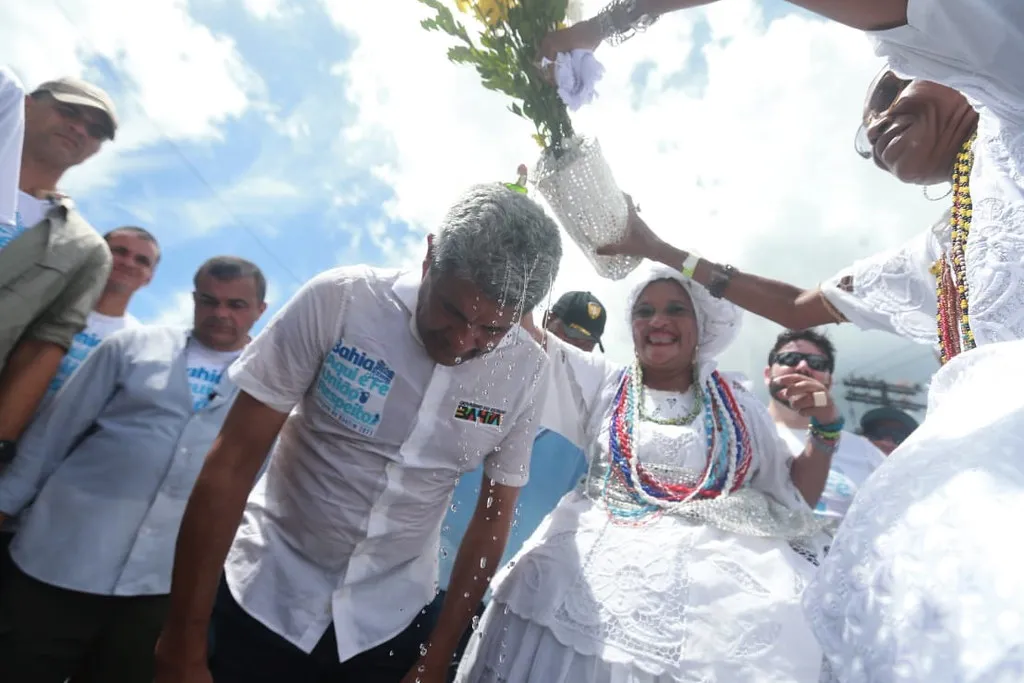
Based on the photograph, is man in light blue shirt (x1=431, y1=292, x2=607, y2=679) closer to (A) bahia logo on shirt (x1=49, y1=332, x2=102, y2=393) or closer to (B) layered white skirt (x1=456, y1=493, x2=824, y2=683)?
(B) layered white skirt (x1=456, y1=493, x2=824, y2=683)

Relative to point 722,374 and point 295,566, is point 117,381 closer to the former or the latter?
point 295,566

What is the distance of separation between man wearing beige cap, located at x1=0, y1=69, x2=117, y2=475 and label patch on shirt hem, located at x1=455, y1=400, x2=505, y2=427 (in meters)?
2.14

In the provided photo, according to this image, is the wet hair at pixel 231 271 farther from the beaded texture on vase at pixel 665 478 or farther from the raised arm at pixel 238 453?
the beaded texture on vase at pixel 665 478

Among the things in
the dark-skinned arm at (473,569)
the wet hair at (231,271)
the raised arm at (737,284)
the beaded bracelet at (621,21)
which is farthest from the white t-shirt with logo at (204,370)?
the beaded bracelet at (621,21)

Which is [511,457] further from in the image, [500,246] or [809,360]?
[809,360]

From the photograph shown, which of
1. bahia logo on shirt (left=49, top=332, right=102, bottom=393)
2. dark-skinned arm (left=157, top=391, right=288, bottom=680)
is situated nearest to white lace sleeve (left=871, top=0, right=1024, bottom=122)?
dark-skinned arm (left=157, top=391, right=288, bottom=680)

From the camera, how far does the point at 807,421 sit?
4414 mm

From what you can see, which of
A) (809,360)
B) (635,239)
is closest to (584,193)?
(635,239)

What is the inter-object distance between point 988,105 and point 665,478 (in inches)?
64.4

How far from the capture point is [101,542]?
275 centimetres

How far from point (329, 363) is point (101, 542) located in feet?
5.83

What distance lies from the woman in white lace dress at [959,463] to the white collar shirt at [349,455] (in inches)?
52.5

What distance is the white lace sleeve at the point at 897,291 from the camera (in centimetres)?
199

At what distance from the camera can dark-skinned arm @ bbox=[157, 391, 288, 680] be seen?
1774 mm
